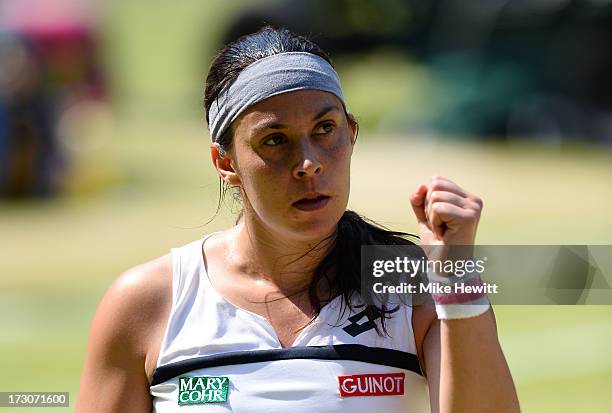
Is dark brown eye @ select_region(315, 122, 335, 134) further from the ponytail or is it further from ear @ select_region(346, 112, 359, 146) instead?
the ponytail

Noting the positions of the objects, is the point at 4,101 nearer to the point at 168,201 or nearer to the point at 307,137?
the point at 168,201

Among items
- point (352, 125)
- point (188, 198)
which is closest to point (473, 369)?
point (352, 125)

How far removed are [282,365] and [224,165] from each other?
811 millimetres

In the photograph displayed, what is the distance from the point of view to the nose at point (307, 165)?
3.62 metres

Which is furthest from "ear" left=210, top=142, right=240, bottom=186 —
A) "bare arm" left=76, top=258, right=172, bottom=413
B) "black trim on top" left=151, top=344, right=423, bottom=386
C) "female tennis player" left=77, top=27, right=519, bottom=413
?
"black trim on top" left=151, top=344, right=423, bottom=386

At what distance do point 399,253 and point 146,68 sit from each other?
92.9 ft

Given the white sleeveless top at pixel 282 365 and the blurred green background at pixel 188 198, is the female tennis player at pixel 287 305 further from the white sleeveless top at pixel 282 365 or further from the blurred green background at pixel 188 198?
the blurred green background at pixel 188 198

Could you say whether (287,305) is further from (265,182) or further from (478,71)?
(478,71)

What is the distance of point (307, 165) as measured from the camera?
11.9 feet

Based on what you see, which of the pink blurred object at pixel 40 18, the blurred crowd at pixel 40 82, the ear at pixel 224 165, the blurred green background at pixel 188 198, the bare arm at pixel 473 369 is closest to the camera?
the bare arm at pixel 473 369

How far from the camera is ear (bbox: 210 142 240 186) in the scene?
158 inches

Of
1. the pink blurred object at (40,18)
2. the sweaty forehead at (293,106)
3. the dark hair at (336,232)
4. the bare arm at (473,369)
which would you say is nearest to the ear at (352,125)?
the dark hair at (336,232)

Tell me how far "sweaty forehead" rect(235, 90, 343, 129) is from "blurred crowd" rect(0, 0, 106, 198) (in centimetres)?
1601

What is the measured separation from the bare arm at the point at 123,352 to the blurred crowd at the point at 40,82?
1602 centimetres
